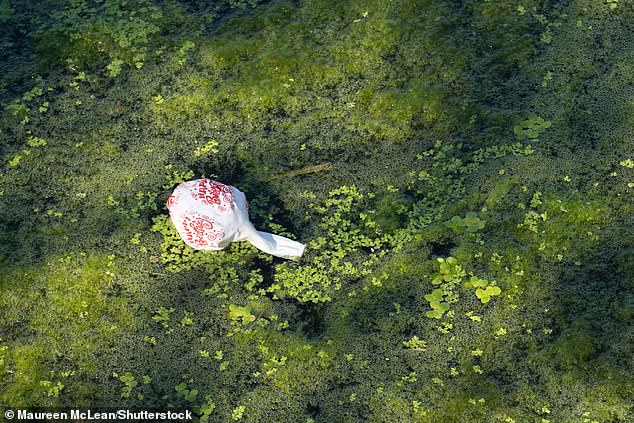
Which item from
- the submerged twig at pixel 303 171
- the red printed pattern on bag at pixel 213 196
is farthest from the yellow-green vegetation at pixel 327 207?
→ the red printed pattern on bag at pixel 213 196

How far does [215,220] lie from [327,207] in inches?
22.2

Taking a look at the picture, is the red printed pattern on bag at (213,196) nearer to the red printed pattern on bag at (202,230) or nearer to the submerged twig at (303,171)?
the red printed pattern on bag at (202,230)

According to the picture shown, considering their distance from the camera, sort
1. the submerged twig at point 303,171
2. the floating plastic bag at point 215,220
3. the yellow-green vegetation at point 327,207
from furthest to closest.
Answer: the submerged twig at point 303,171 → the floating plastic bag at point 215,220 → the yellow-green vegetation at point 327,207

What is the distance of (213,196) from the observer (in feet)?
11.8

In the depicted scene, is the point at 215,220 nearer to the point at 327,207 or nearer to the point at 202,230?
the point at 202,230

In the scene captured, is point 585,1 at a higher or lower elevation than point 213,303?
higher

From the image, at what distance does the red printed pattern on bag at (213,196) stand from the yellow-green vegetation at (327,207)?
24 centimetres

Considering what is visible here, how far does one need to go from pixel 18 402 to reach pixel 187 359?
64 centimetres

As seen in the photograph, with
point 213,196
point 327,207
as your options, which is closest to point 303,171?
point 327,207

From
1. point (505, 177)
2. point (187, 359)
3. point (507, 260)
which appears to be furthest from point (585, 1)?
point (187, 359)

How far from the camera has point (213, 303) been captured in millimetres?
3541

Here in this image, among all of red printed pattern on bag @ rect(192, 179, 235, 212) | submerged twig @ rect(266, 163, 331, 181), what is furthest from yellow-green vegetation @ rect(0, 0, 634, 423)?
red printed pattern on bag @ rect(192, 179, 235, 212)

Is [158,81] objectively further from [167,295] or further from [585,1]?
[585,1]

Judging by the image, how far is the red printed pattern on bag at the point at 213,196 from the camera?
11.7ft
